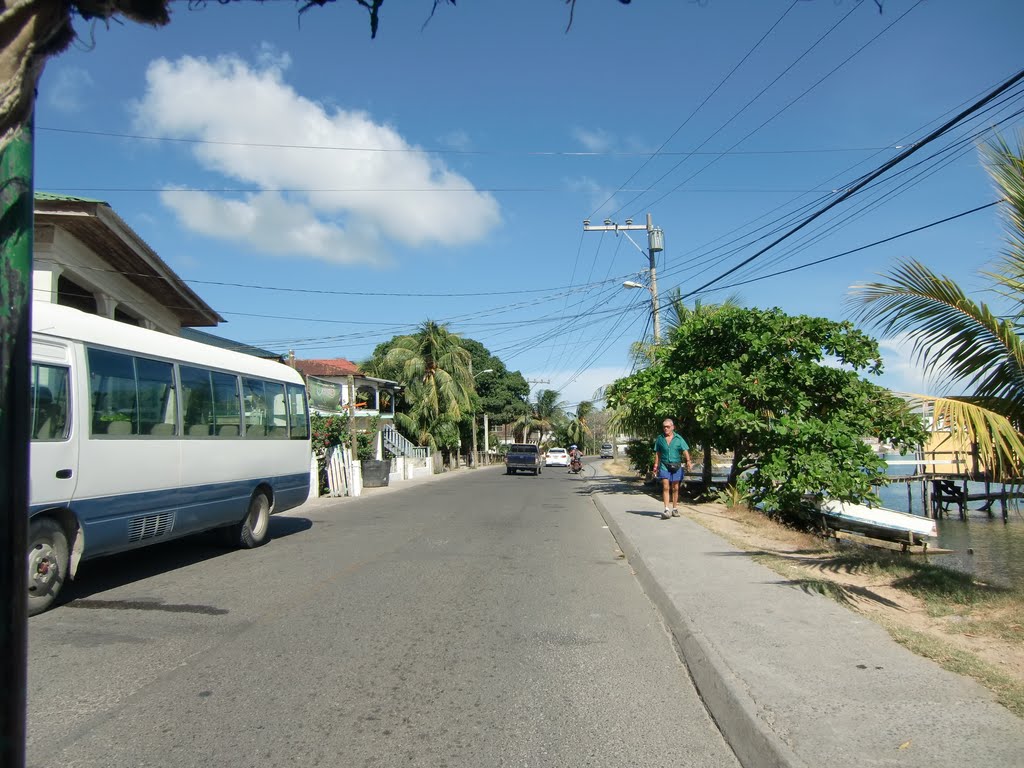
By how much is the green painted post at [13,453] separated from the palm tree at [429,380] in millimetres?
40047

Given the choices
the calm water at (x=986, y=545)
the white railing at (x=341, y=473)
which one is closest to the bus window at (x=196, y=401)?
the calm water at (x=986, y=545)

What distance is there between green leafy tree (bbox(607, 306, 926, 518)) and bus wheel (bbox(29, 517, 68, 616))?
1088 cm

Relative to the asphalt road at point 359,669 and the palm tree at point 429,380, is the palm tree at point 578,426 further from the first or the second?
the asphalt road at point 359,669

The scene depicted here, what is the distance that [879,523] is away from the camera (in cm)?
1573

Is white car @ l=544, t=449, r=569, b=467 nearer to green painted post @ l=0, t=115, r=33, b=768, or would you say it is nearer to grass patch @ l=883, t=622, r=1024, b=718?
grass patch @ l=883, t=622, r=1024, b=718

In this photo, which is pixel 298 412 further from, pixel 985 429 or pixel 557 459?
pixel 557 459

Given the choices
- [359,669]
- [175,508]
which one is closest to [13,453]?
[359,669]

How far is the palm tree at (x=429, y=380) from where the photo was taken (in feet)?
139

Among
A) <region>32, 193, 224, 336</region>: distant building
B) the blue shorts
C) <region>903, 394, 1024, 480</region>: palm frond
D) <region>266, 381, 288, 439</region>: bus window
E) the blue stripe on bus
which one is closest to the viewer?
<region>903, 394, 1024, 480</region>: palm frond

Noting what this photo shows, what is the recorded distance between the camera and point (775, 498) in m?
13.8

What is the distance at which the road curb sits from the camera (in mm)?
3701

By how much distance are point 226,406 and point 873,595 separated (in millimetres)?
8167

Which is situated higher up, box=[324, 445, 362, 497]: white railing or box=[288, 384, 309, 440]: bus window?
box=[288, 384, 309, 440]: bus window

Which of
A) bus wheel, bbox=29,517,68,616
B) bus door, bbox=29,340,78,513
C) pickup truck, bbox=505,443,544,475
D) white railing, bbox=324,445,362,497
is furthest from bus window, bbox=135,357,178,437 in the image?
pickup truck, bbox=505,443,544,475
